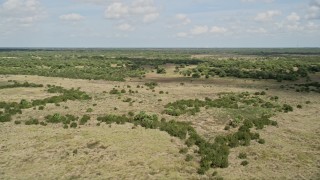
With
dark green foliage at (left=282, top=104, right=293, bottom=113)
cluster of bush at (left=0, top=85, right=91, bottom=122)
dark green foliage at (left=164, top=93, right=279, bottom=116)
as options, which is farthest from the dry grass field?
dark green foliage at (left=164, top=93, right=279, bottom=116)

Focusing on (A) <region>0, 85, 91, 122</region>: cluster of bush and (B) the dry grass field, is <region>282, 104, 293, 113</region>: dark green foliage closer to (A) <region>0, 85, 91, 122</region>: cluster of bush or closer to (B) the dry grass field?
(B) the dry grass field

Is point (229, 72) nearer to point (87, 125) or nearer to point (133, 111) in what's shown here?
point (133, 111)

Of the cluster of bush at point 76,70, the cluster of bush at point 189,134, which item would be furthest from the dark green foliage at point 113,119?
the cluster of bush at point 76,70

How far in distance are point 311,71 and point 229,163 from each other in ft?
227

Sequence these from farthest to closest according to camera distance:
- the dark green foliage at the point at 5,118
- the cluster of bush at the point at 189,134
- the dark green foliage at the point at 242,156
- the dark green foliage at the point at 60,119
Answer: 1. the dark green foliage at the point at 5,118
2. the dark green foliage at the point at 60,119
3. the dark green foliage at the point at 242,156
4. the cluster of bush at the point at 189,134

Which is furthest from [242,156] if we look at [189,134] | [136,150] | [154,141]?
[136,150]

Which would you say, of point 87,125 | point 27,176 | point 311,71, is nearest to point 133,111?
point 87,125

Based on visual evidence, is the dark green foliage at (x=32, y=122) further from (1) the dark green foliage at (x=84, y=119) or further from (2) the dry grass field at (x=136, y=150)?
(1) the dark green foliage at (x=84, y=119)

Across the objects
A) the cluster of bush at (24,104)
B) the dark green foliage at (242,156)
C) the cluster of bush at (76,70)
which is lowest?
the cluster of bush at (76,70)

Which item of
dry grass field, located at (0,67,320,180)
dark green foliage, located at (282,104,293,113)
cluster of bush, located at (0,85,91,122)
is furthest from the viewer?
dark green foliage, located at (282,104,293,113)

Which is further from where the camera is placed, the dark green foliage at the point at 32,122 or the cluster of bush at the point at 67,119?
the dark green foliage at the point at 32,122

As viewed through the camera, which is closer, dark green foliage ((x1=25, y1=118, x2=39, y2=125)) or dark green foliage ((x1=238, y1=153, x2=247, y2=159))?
dark green foliage ((x1=238, y1=153, x2=247, y2=159))

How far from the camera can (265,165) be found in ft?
71.0

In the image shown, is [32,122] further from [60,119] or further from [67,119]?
[67,119]
